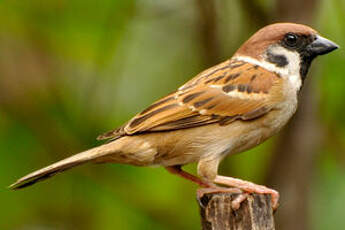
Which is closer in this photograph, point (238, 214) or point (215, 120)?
point (238, 214)

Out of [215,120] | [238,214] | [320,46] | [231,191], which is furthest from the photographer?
[320,46]

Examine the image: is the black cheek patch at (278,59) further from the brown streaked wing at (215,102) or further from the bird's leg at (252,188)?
the bird's leg at (252,188)

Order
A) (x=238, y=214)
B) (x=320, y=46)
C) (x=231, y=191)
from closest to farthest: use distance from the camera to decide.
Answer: (x=238, y=214) < (x=231, y=191) < (x=320, y=46)

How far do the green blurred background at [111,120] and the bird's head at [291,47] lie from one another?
3.72ft

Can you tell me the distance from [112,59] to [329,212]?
217 cm

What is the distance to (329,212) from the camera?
7613 millimetres

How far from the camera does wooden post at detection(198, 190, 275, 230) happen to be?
194 inches

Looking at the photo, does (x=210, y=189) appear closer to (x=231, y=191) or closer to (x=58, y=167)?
(x=231, y=191)

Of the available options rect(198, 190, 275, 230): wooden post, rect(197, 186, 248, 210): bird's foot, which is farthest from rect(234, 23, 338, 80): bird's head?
rect(198, 190, 275, 230): wooden post

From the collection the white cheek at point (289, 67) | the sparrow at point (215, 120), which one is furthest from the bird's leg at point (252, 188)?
the white cheek at point (289, 67)

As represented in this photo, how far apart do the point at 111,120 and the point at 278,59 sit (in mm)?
2021

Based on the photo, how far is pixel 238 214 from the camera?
194 inches

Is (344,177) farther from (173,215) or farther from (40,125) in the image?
(40,125)

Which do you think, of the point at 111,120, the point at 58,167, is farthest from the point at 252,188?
the point at 111,120
